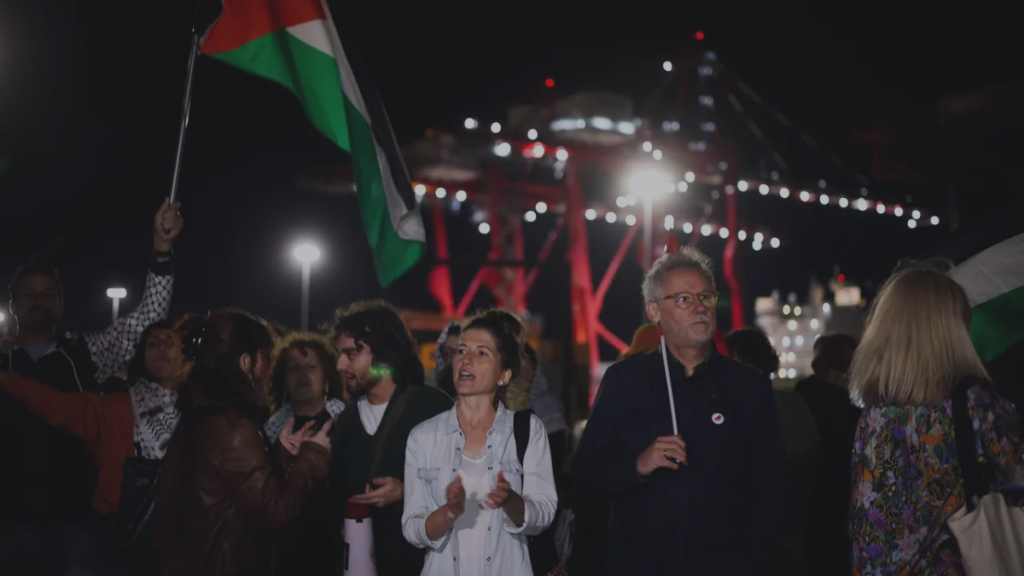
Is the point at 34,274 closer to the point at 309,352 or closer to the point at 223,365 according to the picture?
the point at 309,352

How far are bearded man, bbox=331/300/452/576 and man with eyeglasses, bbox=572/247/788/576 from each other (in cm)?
92

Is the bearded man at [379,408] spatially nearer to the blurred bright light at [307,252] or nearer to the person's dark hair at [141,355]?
the person's dark hair at [141,355]

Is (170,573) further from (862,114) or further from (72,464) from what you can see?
(862,114)

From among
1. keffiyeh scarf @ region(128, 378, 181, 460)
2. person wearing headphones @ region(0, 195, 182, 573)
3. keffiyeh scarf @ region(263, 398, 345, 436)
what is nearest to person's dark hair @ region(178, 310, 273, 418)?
keffiyeh scarf @ region(128, 378, 181, 460)

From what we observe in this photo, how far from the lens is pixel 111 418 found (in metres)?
4.57

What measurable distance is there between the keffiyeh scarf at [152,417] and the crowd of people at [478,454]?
16mm

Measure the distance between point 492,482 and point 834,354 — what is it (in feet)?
11.6

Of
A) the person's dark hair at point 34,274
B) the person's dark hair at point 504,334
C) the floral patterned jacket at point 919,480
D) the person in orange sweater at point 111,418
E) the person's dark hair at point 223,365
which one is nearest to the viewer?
the floral patterned jacket at point 919,480

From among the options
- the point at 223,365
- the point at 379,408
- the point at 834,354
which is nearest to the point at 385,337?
the point at 379,408

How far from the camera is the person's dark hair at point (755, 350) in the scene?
223 inches

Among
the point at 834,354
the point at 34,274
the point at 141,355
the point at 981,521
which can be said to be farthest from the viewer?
the point at 834,354

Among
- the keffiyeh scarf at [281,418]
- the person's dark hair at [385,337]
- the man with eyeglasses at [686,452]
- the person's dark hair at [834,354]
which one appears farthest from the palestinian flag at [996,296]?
the keffiyeh scarf at [281,418]

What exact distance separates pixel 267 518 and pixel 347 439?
97 centimetres

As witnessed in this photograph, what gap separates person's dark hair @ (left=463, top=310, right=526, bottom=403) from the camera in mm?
3947
